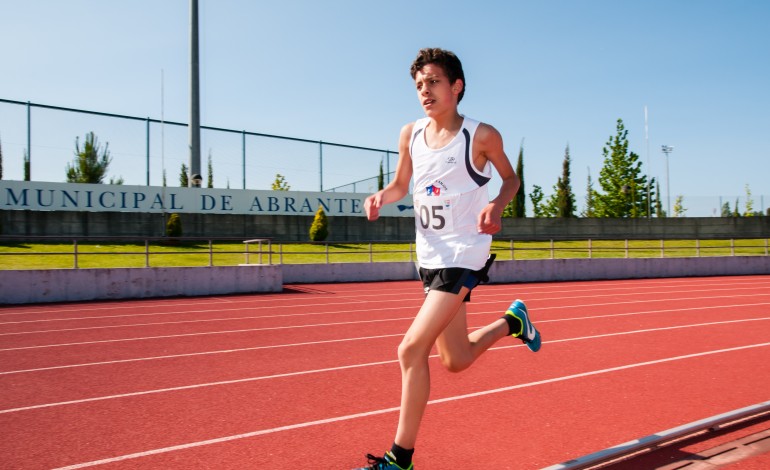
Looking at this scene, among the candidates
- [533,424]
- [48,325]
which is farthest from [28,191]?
[533,424]

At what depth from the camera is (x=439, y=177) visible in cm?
318

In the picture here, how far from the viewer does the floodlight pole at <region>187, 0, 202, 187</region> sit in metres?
23.6

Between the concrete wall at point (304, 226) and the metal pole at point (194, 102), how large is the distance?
2.40 meters

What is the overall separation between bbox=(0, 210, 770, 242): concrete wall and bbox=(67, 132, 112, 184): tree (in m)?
1.76

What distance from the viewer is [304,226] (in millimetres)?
27422

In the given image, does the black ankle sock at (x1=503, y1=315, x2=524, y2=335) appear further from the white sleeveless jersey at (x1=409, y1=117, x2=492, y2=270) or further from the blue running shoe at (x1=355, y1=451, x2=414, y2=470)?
the blue running shoe at (x1=355, y1=451, x2=414, y2=470)

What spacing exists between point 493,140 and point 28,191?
75.2ft

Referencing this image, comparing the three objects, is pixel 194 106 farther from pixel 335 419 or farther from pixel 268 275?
pixel 335 419

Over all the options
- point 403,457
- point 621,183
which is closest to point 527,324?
point 403,457

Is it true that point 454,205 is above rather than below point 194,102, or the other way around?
below

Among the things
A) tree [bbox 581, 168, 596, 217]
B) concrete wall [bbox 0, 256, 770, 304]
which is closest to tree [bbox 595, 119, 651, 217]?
tree [bbox 581, 168, 596, 217]

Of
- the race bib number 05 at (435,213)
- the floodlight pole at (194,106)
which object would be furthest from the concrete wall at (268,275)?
the race bib number 05 at (435,213)

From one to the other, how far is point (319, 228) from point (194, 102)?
7.28 meters

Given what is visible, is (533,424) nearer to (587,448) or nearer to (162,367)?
(587,448)
